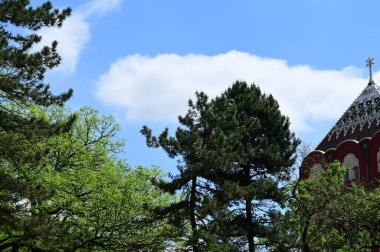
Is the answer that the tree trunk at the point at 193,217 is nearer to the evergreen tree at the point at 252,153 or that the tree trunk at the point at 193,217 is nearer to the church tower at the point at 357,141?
the evergreen tree at the point at 252,153

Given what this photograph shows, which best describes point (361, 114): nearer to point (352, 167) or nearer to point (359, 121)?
point (359, 121)

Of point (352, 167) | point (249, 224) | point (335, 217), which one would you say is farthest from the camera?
point (352, 167)

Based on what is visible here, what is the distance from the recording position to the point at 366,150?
40844 millimetres

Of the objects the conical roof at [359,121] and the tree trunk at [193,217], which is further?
the conical roof at [359,121]

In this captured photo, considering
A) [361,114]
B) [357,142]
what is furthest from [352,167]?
[361,114]

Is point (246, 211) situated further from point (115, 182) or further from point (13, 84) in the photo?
point (13, 84)

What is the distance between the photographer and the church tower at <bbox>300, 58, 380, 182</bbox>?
4028 cm

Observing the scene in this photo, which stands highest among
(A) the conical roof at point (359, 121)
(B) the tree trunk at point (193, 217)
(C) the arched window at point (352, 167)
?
(A) the conical roof at point (359, 121)

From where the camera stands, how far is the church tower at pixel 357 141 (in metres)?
40.3

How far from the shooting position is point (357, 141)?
42188 millimetres

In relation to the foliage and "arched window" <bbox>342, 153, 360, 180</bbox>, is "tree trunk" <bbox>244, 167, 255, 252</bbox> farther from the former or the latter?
"arched window" <bbox>342, 153, 360, 180</bbox>

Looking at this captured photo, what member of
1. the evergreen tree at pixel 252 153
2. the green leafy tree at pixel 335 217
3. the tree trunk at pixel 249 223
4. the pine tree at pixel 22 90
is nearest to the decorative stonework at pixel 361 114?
the evergreen tree at pixel 252 153

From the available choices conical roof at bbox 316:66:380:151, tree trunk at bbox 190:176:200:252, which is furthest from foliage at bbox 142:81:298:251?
conical roof at bbox 316:66:380:151

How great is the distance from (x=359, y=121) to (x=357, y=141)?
9.31ft
